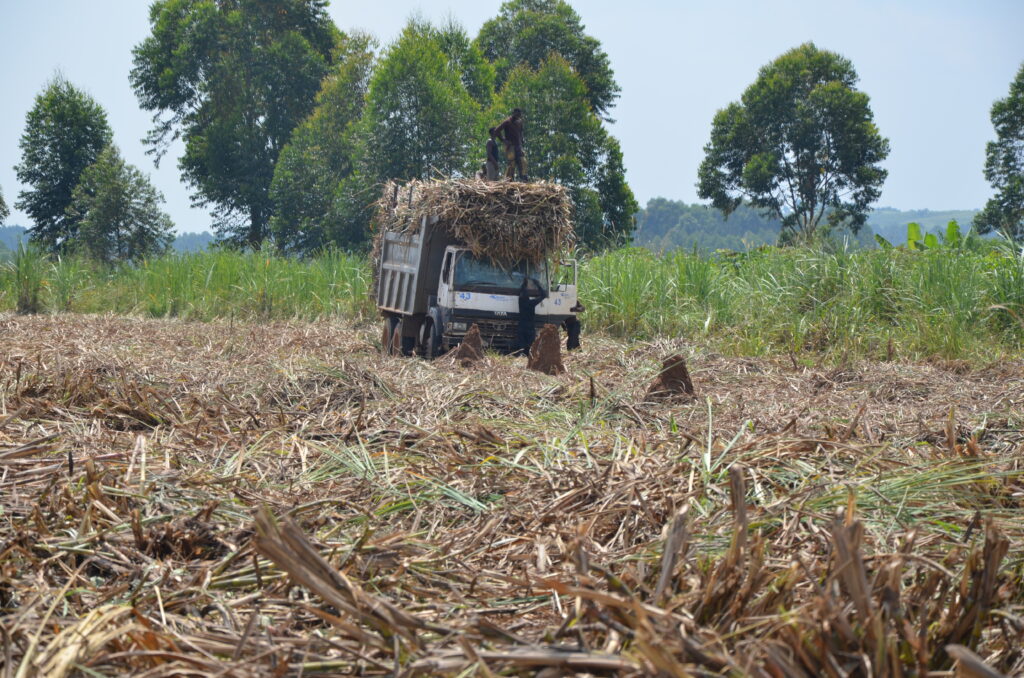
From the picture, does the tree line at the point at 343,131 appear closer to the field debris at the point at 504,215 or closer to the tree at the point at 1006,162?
the tree at the point at 1006,162

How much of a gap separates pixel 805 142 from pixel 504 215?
36016 millimetres

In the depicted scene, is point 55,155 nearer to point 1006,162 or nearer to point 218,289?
point 218,289

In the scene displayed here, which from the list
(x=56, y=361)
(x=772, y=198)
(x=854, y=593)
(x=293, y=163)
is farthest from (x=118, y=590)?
(x=772, y=198)

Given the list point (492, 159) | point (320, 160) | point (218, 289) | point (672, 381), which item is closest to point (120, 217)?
point (320, 160)

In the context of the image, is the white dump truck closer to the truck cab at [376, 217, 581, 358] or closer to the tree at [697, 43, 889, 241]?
the truck cab at [376, 217, 581, 358]

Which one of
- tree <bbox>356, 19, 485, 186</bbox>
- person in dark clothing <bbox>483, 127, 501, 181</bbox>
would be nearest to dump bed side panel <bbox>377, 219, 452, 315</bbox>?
person in dark clothing <bbox>483, 127, 501, 181</bbox>

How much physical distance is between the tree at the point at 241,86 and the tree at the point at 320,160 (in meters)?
5.04

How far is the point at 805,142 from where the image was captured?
141 feet

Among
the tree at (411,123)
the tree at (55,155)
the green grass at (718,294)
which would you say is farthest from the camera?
the tree at (55,155)

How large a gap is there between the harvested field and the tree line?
2429 cm

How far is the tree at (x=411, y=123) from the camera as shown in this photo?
27.3 m

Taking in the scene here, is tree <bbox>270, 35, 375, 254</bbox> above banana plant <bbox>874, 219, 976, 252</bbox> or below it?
above

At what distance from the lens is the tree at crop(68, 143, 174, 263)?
32.7 meters

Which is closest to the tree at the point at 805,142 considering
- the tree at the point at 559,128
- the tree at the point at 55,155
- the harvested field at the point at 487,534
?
the tree at the point at 559,128
